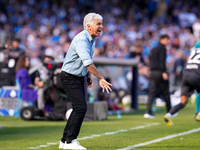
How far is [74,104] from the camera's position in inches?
248

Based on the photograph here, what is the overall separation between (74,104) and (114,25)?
22.2 meters

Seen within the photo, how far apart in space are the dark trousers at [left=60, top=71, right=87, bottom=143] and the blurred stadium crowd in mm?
11506

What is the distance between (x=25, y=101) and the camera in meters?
12.5

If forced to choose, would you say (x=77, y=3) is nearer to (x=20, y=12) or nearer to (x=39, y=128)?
(x=20, y=12)

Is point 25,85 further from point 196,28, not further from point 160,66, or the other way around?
point 196,28

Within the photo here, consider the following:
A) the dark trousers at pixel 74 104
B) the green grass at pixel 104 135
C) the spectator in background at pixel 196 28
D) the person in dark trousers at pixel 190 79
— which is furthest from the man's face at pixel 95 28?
the spectator in background at pixel 196 28

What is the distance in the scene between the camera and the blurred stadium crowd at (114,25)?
21.7 metres

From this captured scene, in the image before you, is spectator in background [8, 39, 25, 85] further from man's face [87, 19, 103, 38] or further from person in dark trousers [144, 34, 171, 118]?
man's face [87, 19, 103, 38]

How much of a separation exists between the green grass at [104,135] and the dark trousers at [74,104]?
0.44 meters

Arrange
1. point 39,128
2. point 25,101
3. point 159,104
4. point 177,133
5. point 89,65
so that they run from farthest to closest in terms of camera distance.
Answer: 1. point 159,104
2. point 25,101
3. point 39,128
4. point 177,133
5. point 89,65

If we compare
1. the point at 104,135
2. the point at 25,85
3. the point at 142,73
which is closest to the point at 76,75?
the point at 104,135

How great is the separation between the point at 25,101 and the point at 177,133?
536cm

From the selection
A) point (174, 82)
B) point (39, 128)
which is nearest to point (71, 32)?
point (174, 82)

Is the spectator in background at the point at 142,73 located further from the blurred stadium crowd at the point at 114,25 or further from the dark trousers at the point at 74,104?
the dark trousers at the point at 74,104
